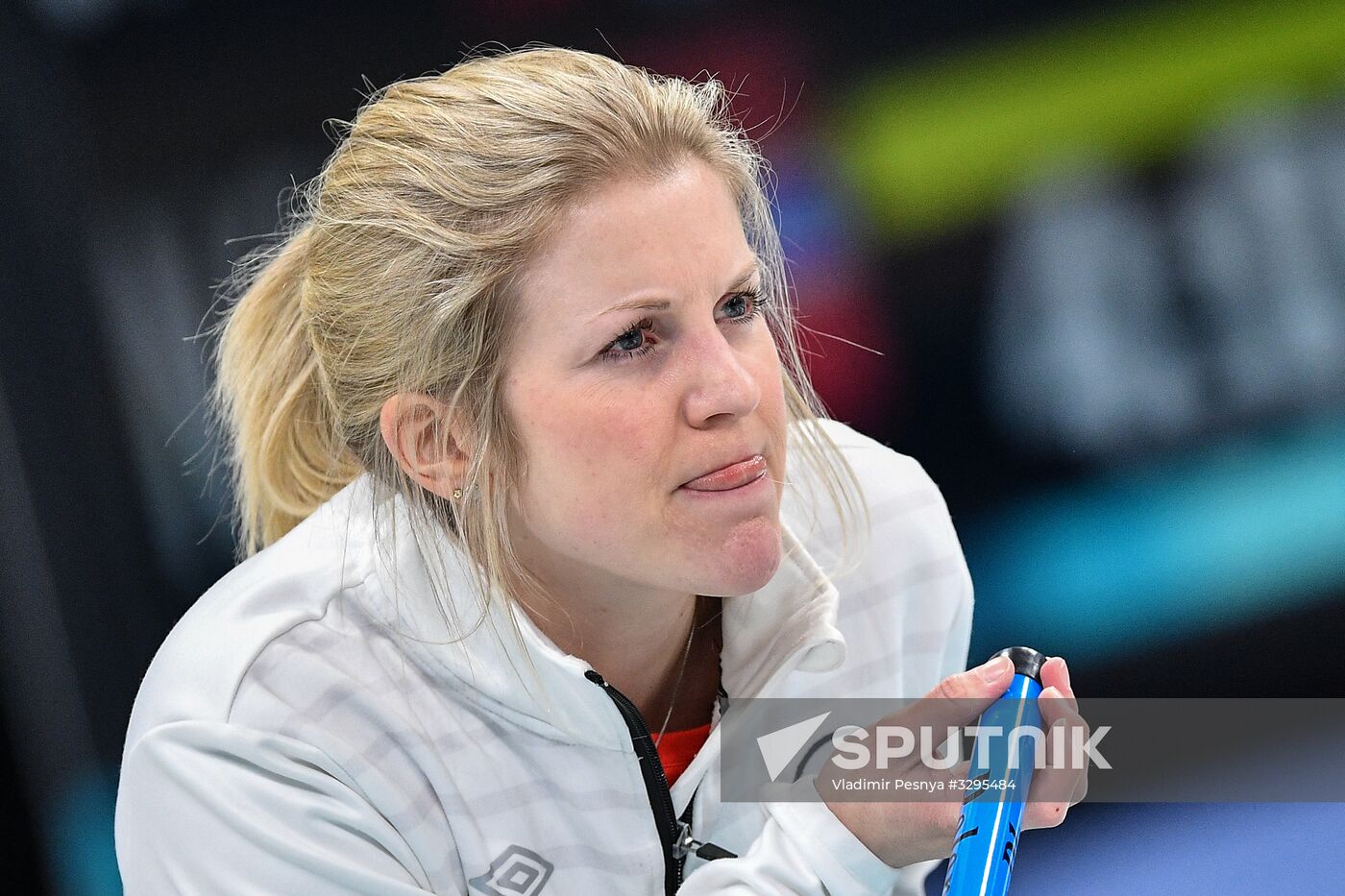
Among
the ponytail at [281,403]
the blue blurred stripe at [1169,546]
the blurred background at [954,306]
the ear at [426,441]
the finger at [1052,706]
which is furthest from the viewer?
the blue blurred stripe at [1169,546]

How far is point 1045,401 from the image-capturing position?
144 centimetres

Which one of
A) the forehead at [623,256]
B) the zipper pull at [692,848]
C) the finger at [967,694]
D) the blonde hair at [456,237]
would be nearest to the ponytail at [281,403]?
the blonde hair at [456,237]

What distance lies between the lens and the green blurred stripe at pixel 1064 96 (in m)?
1.41

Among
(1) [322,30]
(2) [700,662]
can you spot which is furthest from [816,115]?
(2) [700,662]

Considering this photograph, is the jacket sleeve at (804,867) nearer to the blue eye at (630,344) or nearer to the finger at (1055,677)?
the finger at (1055,677)

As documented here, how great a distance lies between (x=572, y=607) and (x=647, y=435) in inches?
7.6

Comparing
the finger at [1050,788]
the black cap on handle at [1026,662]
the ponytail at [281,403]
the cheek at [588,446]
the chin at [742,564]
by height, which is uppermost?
the ponytail at [281,403]

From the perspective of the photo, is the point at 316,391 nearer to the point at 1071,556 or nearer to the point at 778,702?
the point at 778,702

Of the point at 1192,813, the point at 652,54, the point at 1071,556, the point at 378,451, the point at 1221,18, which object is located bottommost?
the point at 1192,813

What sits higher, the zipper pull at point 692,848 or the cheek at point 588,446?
the cheek at point 588,446

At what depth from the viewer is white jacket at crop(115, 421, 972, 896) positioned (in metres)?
0.85

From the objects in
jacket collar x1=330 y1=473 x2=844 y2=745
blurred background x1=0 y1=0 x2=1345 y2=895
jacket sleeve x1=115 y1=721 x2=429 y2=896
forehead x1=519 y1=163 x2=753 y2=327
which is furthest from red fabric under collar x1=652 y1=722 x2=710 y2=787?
blurred background x1=0 y1=0 x2=1345 y2=895

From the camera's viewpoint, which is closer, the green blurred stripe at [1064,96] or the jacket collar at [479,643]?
the jacket collar at [479,643]

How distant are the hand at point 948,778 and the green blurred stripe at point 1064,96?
2.31ft
